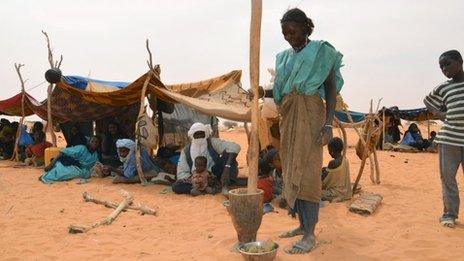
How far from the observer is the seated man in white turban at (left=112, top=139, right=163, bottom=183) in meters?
7.64

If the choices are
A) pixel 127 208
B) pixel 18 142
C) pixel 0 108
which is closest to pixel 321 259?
pixel 127 208

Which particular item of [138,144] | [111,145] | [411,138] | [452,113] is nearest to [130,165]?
[138,144]

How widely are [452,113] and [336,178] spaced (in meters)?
2.11

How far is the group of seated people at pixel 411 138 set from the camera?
46.1 feet

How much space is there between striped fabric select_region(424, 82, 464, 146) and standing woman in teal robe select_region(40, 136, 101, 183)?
21.8 ft

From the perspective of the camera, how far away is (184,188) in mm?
6520

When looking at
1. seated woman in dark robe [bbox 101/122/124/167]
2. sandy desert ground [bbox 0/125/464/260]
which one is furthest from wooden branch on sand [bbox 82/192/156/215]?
seated woman in dark robe [bbox 101/122/124/167]

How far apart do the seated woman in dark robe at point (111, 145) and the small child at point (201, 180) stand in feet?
10.1

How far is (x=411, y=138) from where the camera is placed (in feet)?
47.1

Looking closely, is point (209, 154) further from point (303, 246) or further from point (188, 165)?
point (303, 246)

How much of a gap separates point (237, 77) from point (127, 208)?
4.32 metres

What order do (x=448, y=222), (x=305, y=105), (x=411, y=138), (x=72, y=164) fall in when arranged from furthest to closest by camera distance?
(x=411, y=138)
(x=72, y=164)
(x=448, y=222)
(x=305, y=105)

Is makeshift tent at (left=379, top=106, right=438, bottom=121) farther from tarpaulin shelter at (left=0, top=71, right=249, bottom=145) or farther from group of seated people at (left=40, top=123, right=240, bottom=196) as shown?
group of seated people at (left=40, top=123, right=240, bottom=196)

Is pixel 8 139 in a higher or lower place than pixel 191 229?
higher
